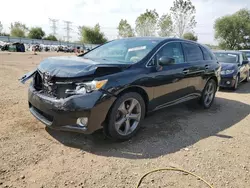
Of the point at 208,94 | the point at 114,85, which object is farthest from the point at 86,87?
the point at 208,94

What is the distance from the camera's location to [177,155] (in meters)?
3.25

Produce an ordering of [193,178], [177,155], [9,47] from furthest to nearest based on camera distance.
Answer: [9,47], [177,155], [193,178]

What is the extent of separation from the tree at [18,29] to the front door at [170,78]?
3470 inches

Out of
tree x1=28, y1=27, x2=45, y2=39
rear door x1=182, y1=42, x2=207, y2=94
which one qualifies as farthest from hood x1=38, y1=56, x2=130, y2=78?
tree x1=28, y1=27, x2=45, y2=39

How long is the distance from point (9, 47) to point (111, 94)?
37.1 meters

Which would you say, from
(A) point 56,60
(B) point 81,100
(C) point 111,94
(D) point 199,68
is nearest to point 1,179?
(B) point 81,100

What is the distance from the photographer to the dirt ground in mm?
2605

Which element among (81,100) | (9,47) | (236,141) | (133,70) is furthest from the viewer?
(9,47)

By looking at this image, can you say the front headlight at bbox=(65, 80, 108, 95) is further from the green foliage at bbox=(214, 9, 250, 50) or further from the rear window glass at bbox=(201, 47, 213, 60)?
the green foliage at bbox=(214, 9, 250, 50)

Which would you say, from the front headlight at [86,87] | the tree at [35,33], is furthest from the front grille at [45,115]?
the tree at [35,33]

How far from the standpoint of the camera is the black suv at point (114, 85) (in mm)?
3035

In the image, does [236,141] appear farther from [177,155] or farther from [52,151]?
[52,151]

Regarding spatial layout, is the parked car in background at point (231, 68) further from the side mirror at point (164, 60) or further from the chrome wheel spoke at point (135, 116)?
the chrome wheel spoke at point (135, 116)

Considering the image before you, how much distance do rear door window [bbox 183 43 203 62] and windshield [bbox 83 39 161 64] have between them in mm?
945
